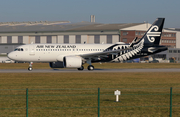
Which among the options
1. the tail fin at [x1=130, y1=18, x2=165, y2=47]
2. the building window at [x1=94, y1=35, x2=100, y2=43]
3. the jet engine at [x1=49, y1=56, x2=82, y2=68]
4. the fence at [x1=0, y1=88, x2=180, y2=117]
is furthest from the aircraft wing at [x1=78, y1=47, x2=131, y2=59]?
the building window at [x1=94, y1=35, x2=100, y2=43]

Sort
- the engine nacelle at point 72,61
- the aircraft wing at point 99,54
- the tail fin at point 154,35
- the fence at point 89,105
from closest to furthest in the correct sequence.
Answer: the fence at point 89,105 < the engine nacelle at point 72,61 < the aircraft wing at point 99,54 < the tail fin at point 154,35

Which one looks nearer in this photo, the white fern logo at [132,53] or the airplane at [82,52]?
the airplane at [82,52]

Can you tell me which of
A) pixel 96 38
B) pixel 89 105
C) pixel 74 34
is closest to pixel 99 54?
pixel 89 105

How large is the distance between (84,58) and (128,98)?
2860 centimetres

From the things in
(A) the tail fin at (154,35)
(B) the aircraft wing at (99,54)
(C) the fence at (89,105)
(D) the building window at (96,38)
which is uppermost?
(D) the building window at (96,38)

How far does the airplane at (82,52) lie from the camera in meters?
50.0

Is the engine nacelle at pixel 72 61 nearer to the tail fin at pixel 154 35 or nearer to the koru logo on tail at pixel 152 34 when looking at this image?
the tail fin at pixel 154 35

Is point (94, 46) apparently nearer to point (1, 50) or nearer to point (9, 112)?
point (9, 112)

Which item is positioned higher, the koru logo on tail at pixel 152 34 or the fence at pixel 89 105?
the koru logo on tail at pixel 152 34

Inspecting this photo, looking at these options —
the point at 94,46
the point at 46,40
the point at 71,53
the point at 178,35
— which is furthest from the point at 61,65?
the point at 178,35

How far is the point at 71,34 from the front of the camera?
135000mm

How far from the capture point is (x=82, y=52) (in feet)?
171

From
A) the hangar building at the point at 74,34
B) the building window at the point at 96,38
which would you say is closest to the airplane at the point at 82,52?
the hangar building at the point at 74,34

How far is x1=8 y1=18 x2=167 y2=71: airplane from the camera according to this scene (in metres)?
50.0
